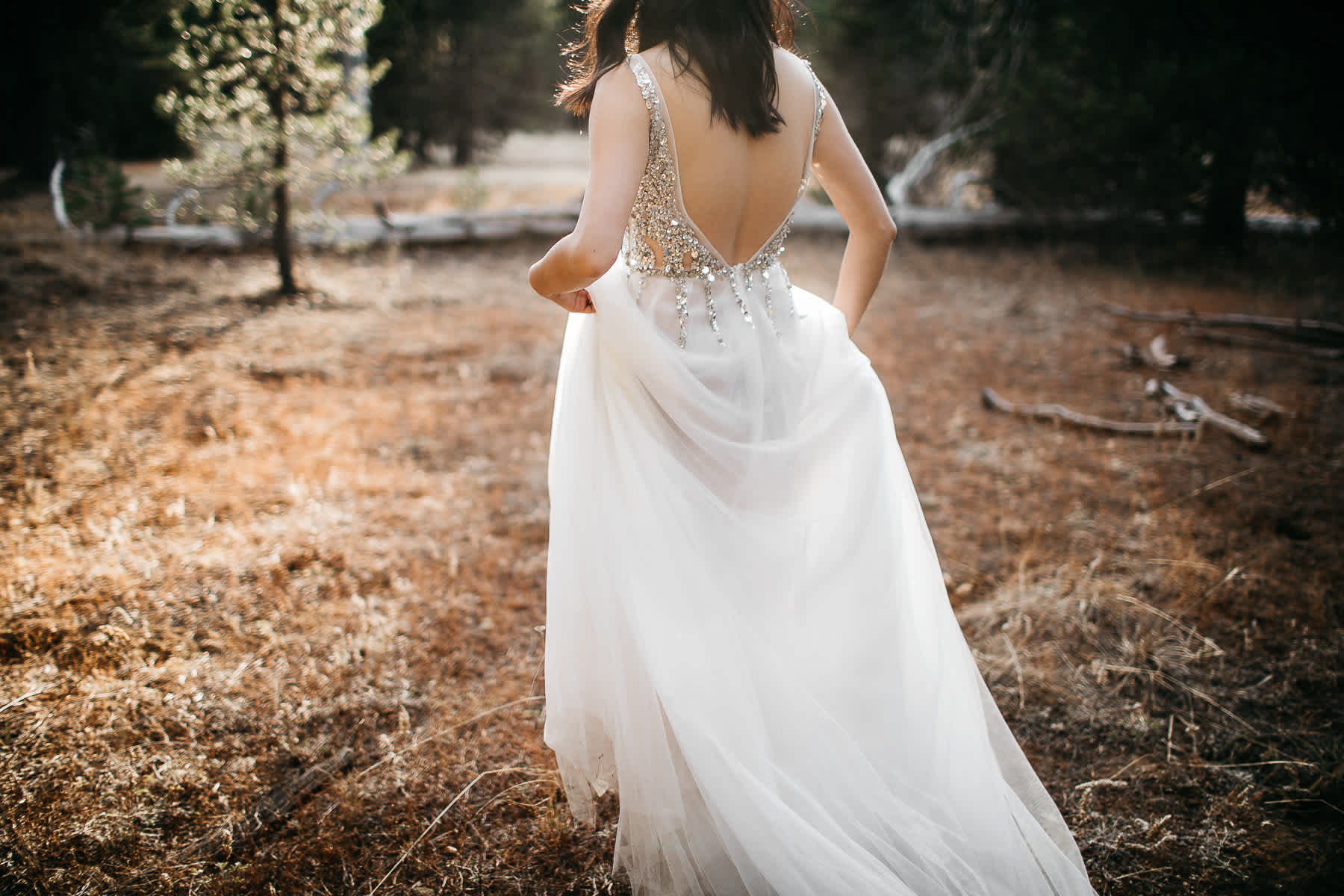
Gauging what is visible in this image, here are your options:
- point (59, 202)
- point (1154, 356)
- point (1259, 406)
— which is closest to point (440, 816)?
point (1259, 406)

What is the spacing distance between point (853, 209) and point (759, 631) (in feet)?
3.55

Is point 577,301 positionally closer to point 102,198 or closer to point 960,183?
point 102,198

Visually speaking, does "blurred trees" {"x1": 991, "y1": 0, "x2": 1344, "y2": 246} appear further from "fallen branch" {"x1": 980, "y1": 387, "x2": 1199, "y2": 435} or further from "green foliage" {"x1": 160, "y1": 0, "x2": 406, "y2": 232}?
"green foliage" {"x1": 160, "y1": 0, "x2": 406, "y2": 232}

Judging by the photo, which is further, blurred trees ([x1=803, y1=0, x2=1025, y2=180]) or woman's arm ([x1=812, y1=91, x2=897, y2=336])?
blurred trees ([x1=803, y1=0, x2=1025, y2=180])

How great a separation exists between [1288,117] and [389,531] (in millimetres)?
8523

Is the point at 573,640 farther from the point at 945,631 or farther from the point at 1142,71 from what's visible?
the point at 1142,71

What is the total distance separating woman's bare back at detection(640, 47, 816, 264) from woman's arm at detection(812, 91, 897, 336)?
0.28 feet

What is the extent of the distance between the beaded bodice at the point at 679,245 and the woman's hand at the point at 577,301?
0.50 ft

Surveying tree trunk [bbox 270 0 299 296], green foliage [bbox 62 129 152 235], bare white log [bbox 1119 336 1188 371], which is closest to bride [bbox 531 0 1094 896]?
bare white log [bbox 1119 336 1188 371]

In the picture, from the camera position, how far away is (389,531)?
359 centimetres

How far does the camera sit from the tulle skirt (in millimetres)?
1700

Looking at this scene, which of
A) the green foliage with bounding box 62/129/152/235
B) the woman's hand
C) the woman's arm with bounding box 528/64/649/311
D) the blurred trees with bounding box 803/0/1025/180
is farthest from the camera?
the blurred trees with bounding box 803/0/1025/180

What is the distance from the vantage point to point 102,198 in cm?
784

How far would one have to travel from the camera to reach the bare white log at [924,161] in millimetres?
9914
